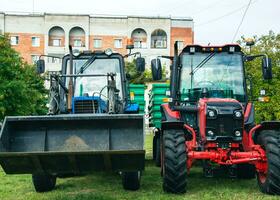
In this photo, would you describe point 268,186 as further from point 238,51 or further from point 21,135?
point 21,135

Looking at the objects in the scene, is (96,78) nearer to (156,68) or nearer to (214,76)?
(156,68)

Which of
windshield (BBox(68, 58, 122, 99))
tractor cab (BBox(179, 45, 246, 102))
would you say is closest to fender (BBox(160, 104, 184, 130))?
tractor cab (BBox(179, 45, 246, 102))

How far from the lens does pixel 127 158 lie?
700 centimetres

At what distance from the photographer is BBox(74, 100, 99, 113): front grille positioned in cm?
936

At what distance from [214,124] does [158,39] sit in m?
49.7

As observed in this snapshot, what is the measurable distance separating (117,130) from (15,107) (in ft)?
53.9

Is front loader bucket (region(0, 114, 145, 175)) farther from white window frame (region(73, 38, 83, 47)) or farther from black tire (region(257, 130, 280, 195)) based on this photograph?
white window frame (region(73, 38, 83, 47))

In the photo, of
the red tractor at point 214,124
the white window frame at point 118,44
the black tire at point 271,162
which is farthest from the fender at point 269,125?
the white window frame at point 118,44

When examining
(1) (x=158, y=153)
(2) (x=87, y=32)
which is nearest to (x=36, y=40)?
(2) (x=87, y=32)

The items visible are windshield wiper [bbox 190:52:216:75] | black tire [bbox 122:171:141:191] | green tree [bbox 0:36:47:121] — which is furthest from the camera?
green tree [bbox 0:36:47:121]

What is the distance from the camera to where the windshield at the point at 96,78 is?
1019 cm

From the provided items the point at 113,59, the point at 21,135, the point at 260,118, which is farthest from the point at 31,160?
the point at 260,118

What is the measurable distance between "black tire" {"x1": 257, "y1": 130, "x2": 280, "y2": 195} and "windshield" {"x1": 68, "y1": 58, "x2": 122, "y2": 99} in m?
Result: 3.28

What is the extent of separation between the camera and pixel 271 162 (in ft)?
26.0
